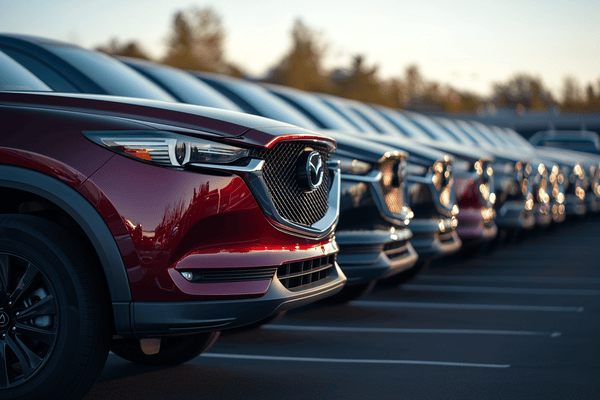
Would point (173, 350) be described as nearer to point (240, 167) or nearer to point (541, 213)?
point (240, 167)

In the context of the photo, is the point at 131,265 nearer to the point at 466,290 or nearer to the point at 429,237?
the point at 429,237

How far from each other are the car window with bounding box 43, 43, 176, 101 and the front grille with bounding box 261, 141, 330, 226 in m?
1.80

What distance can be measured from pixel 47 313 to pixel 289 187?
119 cm

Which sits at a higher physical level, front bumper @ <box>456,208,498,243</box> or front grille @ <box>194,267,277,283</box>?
front grille @ <box>194,267,277,283</box>

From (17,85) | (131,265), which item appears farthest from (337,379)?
(17,85)

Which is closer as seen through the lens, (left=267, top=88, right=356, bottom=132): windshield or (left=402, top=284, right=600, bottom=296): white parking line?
(left=402, top=284, right=600, bottom=296): white parking line

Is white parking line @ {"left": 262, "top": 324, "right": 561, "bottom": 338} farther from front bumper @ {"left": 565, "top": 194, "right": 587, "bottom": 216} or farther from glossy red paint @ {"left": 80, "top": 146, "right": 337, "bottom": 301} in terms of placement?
front bumper @ {"left": 565, "top": 194, "right": 587, "bottom": 216}

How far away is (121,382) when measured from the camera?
14.7 feet

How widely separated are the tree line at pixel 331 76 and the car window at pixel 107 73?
289ft

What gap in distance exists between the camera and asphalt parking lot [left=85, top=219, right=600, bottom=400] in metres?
4.36

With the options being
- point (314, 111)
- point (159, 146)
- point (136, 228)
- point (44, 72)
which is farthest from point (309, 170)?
point (314, 111)

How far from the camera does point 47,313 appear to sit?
360cm

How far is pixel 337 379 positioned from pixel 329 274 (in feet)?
2.06

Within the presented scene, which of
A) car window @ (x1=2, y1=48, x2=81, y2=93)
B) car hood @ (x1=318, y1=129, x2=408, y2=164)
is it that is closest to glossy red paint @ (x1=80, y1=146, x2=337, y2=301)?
car window @ (x1=2, y1=48, x2=81, y2=93)
